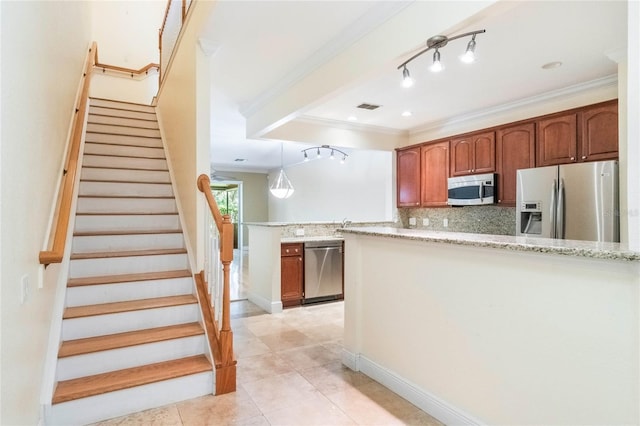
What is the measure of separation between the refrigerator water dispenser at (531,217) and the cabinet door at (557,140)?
531mm

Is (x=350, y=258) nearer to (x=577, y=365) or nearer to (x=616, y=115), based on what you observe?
(x=577, y=365)

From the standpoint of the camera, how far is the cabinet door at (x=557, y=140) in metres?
3.75

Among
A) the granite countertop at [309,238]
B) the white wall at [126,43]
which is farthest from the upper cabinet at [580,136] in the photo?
the white wall at [126,43]

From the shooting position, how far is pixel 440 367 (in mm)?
2213

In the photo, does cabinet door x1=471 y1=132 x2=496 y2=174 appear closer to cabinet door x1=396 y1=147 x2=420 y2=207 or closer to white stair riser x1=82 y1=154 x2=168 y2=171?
cabinet door x1=396 y1=147 x2=420 y2=207

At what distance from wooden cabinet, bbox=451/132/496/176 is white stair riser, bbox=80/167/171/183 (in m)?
4.02

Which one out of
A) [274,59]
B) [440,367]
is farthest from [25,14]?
[440,367]

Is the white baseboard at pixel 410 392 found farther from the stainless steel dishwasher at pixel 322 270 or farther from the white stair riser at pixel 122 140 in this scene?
the white stair riser at pixel 122 140

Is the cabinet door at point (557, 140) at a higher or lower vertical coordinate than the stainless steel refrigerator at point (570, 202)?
higher

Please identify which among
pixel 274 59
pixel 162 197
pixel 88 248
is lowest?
pixel 88 248

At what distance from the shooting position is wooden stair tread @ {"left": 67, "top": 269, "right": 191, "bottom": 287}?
2.83 meters

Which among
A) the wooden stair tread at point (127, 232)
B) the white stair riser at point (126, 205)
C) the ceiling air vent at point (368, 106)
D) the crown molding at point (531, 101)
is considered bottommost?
the wooden stair tread at point (127, 232)

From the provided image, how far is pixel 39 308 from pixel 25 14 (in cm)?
159

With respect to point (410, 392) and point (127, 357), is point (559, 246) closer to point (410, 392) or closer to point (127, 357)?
point (410, 392)
